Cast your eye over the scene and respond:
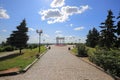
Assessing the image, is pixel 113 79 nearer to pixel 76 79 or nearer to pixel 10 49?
pixel 76 79

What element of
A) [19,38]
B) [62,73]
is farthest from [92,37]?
[62,73]

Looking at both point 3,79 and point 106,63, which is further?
point 106,63

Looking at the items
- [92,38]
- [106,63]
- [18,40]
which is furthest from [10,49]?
[106,63]

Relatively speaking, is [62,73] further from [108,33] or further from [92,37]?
[92,37]

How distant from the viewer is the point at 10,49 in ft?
174

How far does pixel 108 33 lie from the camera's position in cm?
3812

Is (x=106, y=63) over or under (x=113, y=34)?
under

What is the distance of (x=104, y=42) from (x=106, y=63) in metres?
26.6

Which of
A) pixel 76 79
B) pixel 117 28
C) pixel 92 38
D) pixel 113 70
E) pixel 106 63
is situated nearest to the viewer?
pixel 76 79

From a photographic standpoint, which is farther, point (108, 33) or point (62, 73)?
point (108, 33)

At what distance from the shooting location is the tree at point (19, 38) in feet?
123

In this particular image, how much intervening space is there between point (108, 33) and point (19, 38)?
1938cm

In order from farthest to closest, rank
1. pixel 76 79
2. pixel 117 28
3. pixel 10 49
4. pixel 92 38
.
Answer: pixel 92 38 < pixel 10 49 < pixel 117 28 < pixel 76 79

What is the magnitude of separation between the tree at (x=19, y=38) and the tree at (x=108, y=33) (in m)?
16.9
